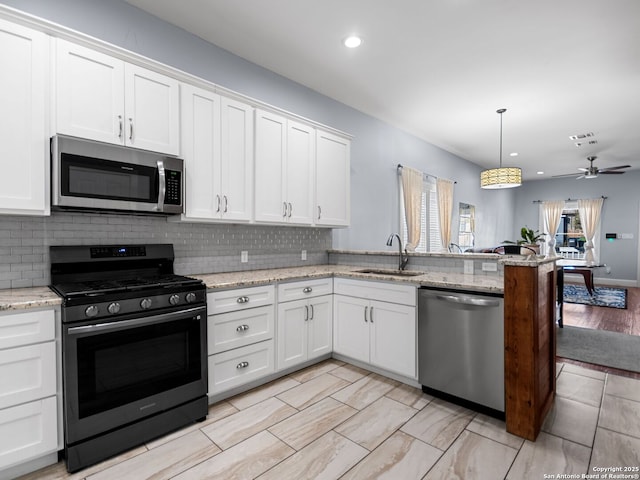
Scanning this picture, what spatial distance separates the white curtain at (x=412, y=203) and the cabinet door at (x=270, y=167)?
2.70 m

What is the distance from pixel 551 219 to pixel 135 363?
10.9m

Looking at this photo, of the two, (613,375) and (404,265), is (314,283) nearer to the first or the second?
(404,265)

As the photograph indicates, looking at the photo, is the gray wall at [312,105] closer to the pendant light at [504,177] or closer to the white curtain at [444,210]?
the white curtain at [444,210]

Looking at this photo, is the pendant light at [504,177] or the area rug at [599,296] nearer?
the pendant light at [504,177]

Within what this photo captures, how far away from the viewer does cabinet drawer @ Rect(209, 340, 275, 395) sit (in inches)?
94.1

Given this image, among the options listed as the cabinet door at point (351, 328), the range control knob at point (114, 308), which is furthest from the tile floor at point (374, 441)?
the range control knob at point (114, 308)

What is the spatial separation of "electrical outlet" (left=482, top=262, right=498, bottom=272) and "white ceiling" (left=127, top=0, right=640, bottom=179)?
1.95m

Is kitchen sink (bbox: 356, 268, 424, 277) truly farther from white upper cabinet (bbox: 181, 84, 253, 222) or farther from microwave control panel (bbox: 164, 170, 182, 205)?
microwave control panel (bbox: 164, 170, 182, 205)

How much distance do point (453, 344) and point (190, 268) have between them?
213cm

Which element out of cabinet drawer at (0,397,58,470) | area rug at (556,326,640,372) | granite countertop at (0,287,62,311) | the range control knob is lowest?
area rug at (556,326,640,372)

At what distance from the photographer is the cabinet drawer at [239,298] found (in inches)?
94.0

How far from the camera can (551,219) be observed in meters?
9.69

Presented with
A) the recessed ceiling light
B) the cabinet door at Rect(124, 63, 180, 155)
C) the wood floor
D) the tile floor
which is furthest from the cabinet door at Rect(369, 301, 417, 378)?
the recessed ceiling light

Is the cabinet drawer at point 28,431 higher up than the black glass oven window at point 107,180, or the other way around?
the black glass oven window at point 107,180
